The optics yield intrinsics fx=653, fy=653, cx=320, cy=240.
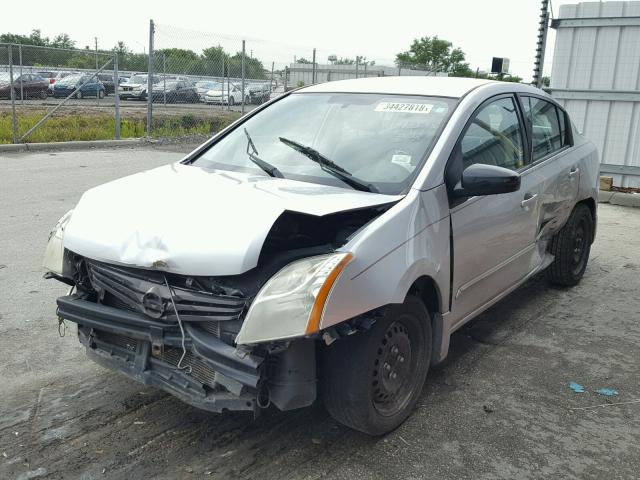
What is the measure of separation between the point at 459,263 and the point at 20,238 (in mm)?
4924

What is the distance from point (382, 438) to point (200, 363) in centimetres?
101

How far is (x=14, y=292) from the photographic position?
5.15 metres

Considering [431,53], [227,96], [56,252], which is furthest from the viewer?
[431,53]

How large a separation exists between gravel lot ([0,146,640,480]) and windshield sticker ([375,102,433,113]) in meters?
1.59

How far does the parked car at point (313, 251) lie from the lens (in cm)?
274

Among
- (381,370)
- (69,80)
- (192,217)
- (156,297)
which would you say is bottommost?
(381,370)

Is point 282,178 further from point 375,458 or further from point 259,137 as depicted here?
point 375,458

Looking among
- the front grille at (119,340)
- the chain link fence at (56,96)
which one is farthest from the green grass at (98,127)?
the front grille at (119,340)

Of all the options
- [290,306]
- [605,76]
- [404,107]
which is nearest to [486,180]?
[404,107]

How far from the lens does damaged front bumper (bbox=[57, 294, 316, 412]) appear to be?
2.69 metres

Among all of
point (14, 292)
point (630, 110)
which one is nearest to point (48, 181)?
point (14, 292)

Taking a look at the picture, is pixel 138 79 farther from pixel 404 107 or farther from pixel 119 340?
pixel 119 340

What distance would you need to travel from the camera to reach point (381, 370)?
310 centimetres

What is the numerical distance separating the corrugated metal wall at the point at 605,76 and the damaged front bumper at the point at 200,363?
9621 millimetres
